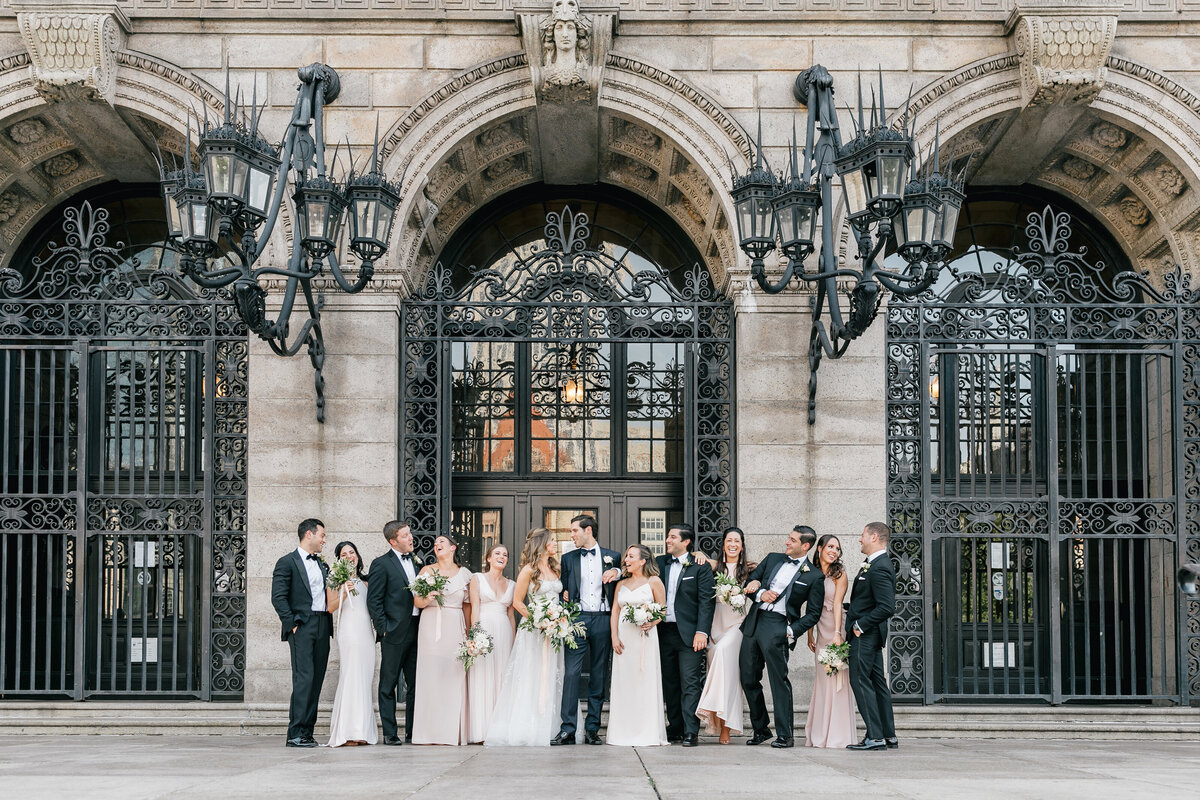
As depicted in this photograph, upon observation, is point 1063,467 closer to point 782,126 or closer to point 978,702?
point 978,702

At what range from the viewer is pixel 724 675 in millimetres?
11414

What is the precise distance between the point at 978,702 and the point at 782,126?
20.1ft

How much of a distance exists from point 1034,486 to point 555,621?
17.7 feet

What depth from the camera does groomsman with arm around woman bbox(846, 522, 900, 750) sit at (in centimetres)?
1043

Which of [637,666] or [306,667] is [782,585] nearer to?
[637,666]

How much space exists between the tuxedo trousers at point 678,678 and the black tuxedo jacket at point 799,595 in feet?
1.72

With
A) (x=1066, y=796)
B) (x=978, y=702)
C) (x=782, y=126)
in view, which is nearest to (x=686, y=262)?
(x=782, y=126)

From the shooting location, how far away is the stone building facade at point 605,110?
12.9 m

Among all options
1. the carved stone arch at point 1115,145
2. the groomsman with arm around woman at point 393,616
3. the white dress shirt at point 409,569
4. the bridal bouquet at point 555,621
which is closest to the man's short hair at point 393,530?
the groomsman with arm around woman at point 393,616

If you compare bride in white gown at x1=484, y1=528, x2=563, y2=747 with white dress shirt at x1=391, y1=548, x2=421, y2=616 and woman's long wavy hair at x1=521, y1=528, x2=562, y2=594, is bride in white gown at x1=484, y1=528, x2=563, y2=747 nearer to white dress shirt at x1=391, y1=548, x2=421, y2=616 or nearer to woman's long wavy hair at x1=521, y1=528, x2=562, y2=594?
woman's long wavy hair at x1=521, y1=528, x2=562, y2=594

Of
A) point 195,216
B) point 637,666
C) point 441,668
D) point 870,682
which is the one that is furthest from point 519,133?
point 870,682

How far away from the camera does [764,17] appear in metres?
13.4

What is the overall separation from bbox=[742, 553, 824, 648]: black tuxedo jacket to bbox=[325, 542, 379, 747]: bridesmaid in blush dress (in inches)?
124

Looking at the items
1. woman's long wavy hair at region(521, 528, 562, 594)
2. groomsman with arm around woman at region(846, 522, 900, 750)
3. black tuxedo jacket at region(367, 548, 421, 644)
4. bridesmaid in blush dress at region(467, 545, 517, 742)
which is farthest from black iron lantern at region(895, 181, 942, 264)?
black tuxedo jacket at region(367, 548, 421, 644)
